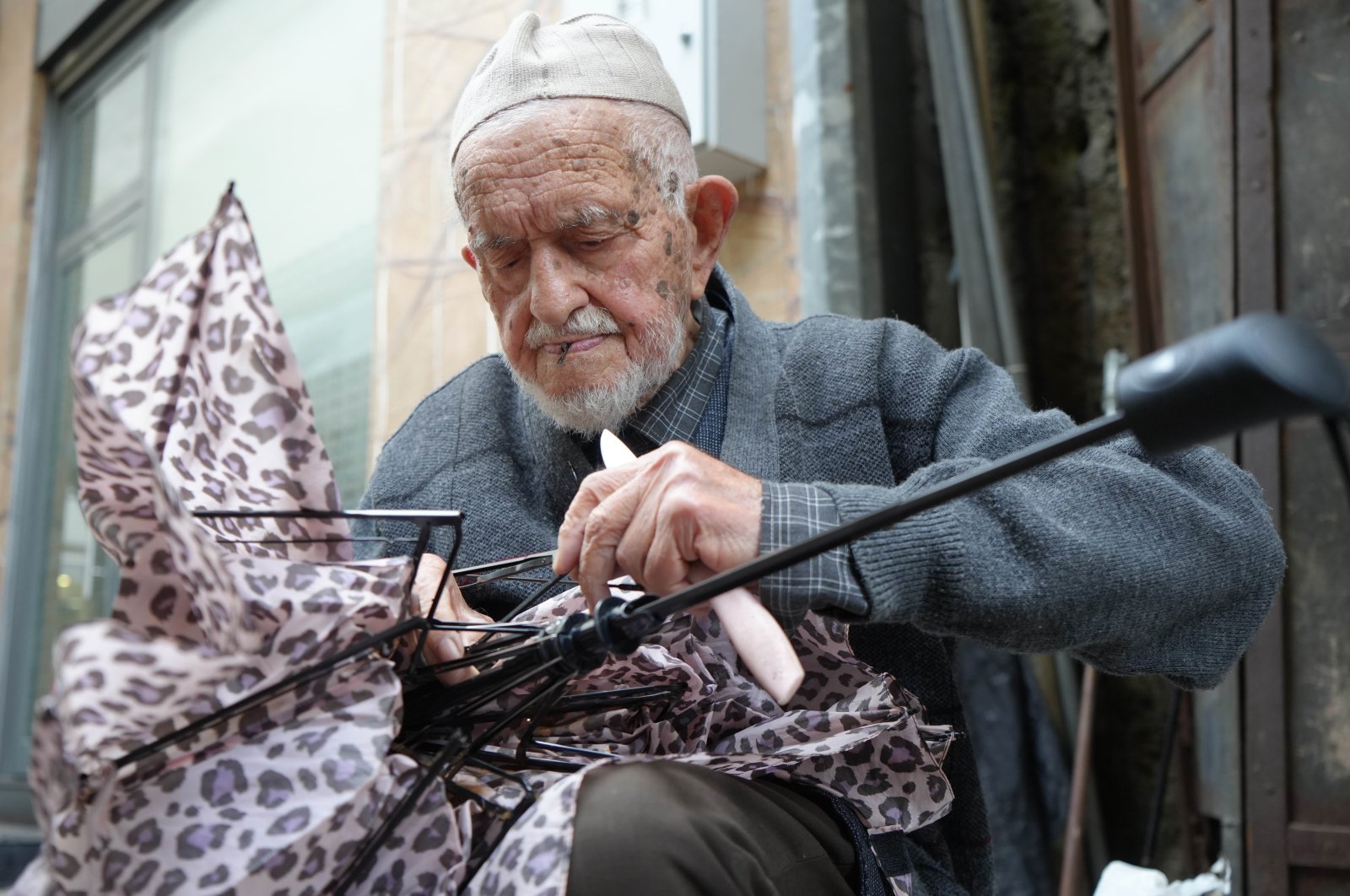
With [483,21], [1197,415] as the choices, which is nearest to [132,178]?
[483,21]

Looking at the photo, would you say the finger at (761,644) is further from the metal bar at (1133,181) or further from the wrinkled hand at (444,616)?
the metal bar at (1133,181)

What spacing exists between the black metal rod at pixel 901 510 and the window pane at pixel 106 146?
484 centimetres

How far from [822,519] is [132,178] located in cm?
Result: 472

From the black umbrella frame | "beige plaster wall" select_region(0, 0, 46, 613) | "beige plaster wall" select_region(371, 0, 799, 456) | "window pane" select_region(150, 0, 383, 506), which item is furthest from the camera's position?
"beige plaster wall" select_region(0, 0, 46, 613)

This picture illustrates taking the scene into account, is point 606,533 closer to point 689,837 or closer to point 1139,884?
point 689,837

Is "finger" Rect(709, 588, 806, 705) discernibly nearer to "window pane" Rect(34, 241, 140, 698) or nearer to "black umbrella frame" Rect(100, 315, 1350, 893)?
"black umbrella frame" Rect(100, 315, 1350, 893)

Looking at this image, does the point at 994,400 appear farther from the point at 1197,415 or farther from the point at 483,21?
the point at 483,21

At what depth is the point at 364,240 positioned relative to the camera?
3508 millimetres

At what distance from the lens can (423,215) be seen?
10.3ft

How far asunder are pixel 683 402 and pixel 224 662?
32.4 inches

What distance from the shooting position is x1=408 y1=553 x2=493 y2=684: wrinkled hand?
3.14ft

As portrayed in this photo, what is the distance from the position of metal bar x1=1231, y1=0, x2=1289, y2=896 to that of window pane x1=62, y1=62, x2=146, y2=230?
14.0ft

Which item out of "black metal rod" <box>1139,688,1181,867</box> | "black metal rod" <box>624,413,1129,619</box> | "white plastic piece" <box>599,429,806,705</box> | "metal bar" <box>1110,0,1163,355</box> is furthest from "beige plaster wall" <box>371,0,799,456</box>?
"black metal rod" <box>624,413,1129,619</box>

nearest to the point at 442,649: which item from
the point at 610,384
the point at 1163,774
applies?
the point at 610,384
